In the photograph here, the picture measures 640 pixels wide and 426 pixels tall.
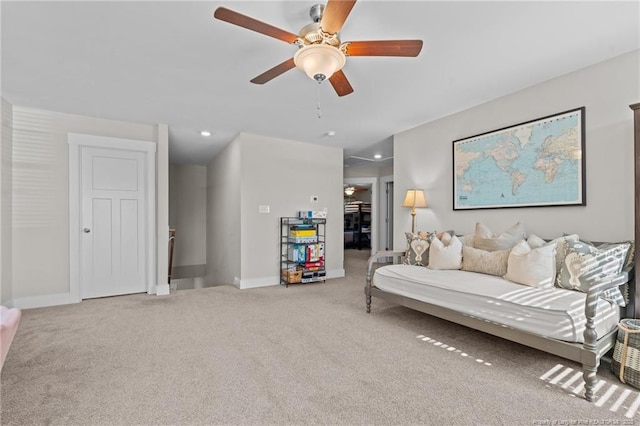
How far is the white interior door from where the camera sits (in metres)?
3.96

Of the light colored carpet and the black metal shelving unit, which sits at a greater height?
the black metal shelving unit

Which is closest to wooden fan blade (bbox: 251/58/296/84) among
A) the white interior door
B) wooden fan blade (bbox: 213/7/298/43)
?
wooden fan blade (bbox: 213/7/298/43)

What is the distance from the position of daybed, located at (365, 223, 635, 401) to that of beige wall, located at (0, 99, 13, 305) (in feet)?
13.5

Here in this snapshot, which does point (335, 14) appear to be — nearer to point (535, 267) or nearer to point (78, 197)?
point (535, 267)

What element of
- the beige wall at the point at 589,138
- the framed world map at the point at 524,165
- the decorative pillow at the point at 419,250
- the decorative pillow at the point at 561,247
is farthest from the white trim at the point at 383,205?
the decorative pillow at the point at 561,247

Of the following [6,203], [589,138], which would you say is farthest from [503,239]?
[6,203]

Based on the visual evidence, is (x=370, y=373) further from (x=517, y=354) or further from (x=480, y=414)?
(x=517, y=354)

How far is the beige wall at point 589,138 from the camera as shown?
7.87 ft

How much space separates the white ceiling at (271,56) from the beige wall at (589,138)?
146mm

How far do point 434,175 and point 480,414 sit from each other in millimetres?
2965

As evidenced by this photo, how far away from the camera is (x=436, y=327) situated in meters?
2.91

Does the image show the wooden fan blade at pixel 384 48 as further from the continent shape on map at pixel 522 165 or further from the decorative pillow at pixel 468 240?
the decorative pillow at pixel 468 240

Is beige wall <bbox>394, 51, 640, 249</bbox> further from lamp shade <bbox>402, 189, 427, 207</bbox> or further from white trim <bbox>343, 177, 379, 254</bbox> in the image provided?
white trim <bbox>343, 177, 379, 254</bbox>

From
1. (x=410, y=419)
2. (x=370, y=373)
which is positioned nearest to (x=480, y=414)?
Answer: (x=410, y=419)
